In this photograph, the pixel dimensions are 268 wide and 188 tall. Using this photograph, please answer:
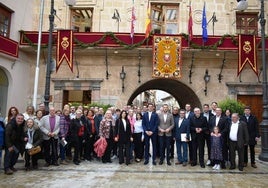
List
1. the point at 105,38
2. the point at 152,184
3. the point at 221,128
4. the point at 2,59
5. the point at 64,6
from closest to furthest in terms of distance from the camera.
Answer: the point at 152,184
the point at 221,128
the point at 2,59
the point at 105,38
the point at 64,6

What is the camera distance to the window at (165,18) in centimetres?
1541

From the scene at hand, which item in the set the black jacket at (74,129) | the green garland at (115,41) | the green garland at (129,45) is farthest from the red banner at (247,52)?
the black jacket at (74,129)

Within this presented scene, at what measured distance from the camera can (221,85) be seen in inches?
562

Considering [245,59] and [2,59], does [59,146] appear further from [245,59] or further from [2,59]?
[245,59]

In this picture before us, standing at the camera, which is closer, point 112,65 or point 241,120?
point 241,120

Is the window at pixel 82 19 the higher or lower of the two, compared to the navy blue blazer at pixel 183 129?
higher

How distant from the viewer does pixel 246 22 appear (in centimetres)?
1545

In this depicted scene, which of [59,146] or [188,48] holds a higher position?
[188,48]

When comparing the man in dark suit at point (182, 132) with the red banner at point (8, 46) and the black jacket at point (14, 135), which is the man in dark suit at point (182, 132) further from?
the red banner at point (8, 46)

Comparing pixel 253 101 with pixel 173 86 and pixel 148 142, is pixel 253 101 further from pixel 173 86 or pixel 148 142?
pixel 148 142

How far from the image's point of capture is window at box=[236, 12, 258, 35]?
15.3m

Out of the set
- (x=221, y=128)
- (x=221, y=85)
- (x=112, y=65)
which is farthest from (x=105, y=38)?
(x=221, y=128)

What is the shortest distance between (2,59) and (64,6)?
5117mm

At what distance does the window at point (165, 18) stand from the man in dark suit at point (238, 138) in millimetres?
9103
